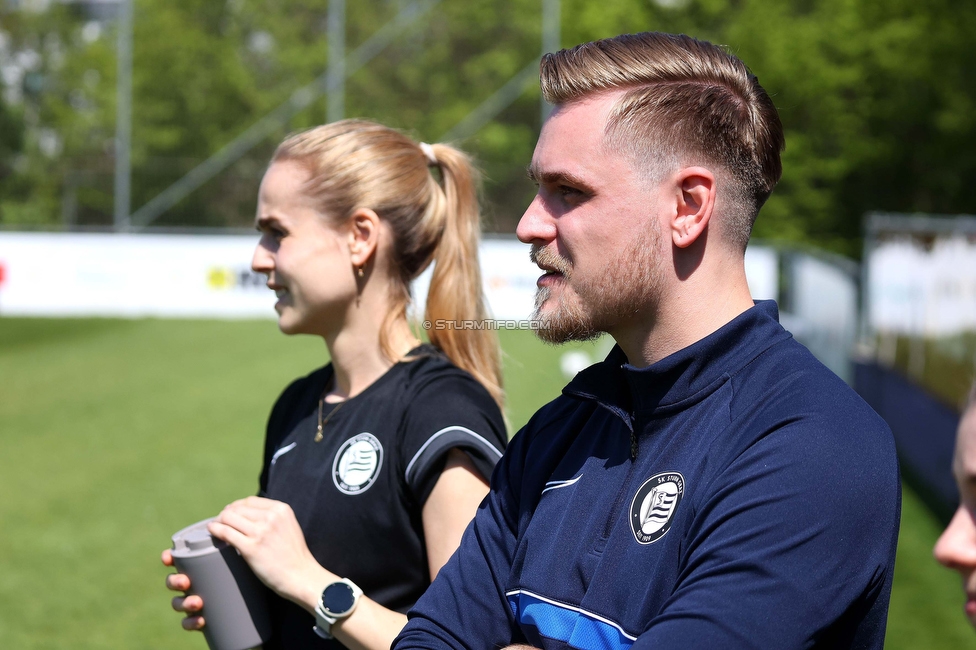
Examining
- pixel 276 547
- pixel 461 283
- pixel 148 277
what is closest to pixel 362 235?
pixel 461 283

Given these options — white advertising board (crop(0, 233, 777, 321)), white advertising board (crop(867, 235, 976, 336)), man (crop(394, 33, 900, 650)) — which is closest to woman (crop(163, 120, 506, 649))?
man (crop(394, 33, 900, 650))

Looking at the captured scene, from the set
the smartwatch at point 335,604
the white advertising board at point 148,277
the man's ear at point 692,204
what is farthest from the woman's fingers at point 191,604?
the white advertising board at point 148,277

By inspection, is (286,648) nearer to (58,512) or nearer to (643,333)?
(643,333)

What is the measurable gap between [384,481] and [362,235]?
2.41 ft

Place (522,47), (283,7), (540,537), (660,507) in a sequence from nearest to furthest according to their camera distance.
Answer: (660,507) → (540,537) → (522,47) → (283,7)

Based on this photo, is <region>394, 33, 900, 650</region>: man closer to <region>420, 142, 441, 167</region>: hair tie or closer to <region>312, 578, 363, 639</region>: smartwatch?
<region>312, 578, 363, 639</region>: smartwatch

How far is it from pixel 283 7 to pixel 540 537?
27184 mm

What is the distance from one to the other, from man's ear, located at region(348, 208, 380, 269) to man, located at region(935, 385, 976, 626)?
6.08 feet

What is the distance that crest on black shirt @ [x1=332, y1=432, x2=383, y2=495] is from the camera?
2.44 m

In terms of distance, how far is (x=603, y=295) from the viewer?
1.83 metres

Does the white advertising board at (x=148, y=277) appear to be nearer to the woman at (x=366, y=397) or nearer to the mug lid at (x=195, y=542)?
the woman at (x=366, y=397)

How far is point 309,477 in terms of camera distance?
2.55 m

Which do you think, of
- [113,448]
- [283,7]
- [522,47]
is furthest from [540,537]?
[283,7]

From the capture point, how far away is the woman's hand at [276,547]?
2309 millimetres
